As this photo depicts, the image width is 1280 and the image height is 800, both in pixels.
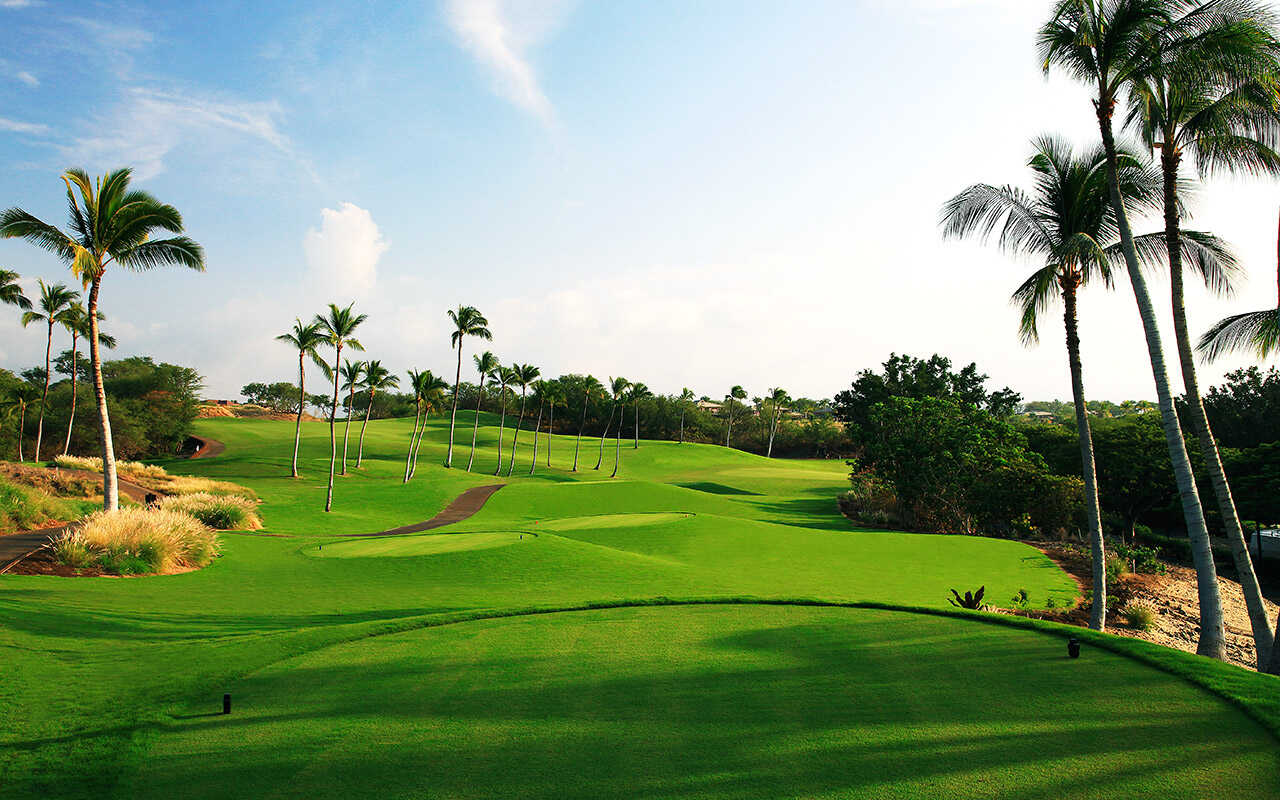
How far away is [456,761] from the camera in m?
4.82

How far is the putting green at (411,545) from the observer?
61.7 ft

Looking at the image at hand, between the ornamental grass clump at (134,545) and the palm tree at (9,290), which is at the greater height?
the palm tree at (9,290)

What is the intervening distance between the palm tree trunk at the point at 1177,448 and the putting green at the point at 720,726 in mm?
5574

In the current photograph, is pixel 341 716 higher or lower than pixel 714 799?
lower

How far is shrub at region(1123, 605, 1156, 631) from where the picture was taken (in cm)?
1532

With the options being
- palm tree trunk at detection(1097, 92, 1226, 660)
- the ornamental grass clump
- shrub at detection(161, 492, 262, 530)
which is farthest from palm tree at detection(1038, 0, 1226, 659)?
shrub at detection(161, 492, 262, 530)

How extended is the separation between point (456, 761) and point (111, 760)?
270 centimetres

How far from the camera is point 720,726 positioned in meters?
5.41

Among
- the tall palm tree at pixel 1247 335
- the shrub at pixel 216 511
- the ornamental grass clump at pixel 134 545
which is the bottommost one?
the shrub at pixel 216 511

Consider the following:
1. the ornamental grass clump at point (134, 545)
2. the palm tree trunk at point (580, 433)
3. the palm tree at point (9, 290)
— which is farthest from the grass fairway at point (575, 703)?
the palm tree trunk at point (580, 433)

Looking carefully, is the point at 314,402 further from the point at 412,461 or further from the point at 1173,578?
the point at 1173,578

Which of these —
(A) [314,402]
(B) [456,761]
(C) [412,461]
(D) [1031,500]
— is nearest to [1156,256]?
(B) [456,761]

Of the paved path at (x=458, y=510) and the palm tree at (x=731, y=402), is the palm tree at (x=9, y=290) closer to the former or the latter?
the paved path at (x=458, y=510)

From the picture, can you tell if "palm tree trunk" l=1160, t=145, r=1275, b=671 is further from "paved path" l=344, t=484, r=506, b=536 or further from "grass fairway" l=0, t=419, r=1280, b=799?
"paved path" l=344, t=484, r=506, b=536
